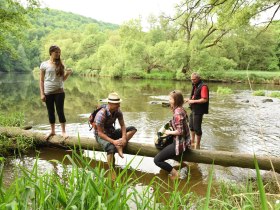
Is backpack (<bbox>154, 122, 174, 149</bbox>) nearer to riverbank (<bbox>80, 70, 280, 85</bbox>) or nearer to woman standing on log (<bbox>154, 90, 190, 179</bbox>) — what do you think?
woman standing on log (<bbox>154, 90, 190, 179</bbox>)

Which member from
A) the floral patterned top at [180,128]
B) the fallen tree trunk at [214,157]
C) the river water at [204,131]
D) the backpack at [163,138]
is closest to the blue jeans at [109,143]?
the fallen tree trunk at [214,157]

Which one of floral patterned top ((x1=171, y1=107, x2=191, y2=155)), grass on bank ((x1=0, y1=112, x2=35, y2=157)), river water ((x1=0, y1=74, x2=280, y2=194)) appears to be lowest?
river water ((x1=0, y1=74, x2=280, y2=194))

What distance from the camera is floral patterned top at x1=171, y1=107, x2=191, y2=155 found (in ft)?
17.5

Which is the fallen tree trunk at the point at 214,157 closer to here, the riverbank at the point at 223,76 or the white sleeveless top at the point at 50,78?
the white sleeveless top at the point at 50,78

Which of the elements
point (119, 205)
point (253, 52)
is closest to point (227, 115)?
point (119, 205)

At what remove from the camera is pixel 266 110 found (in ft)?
50.9

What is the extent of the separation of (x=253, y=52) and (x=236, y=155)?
58542 millimetres

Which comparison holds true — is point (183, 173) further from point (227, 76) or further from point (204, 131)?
point (227, 76)

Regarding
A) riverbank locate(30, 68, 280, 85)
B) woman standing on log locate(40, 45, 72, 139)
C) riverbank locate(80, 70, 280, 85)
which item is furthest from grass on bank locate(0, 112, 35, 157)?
riverbank locate(80, 70, 280, 85)

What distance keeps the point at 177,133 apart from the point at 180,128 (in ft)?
0.34

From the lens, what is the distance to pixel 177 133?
5.34m

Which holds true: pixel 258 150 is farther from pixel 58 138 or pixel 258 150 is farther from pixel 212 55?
pixel 212 55

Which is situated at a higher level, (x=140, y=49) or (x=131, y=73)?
(x=140, y=49)

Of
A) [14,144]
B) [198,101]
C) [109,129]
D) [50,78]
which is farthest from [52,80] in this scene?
[198,101]
